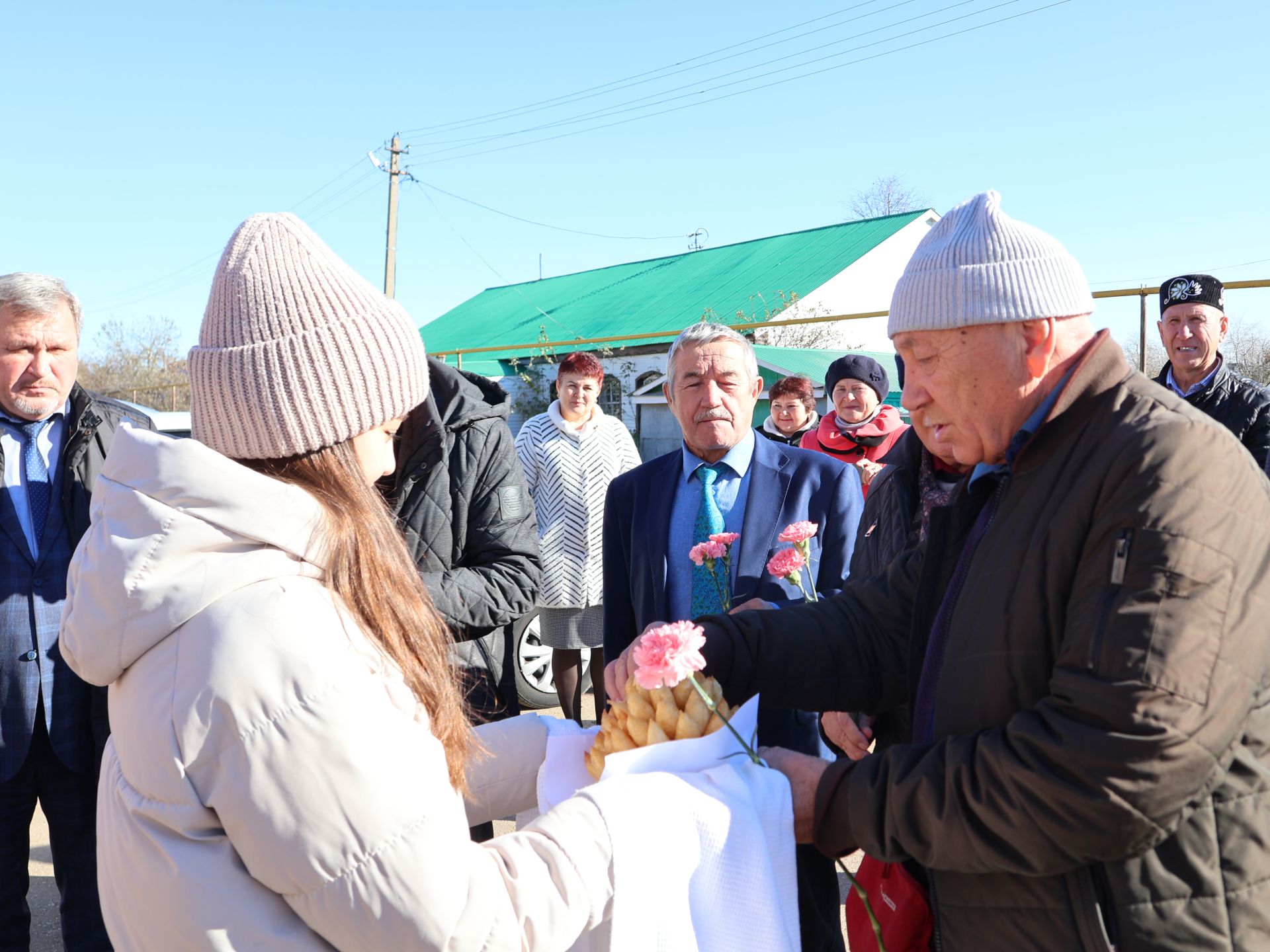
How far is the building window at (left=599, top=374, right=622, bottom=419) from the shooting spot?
19047 mm

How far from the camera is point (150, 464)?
1.31 metres

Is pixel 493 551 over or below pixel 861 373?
below

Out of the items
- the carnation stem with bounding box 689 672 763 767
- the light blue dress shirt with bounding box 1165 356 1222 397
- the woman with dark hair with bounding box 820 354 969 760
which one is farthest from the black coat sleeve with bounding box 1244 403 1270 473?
the carnation stem with bounding box 689 672 763 767

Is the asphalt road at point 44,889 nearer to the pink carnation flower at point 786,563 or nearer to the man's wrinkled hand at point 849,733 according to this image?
the man's wrinkled hand at point 849,733

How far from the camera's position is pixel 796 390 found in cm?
665

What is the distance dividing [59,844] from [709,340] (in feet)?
8.85

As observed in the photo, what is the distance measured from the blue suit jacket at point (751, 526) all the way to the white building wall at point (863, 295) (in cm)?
1545

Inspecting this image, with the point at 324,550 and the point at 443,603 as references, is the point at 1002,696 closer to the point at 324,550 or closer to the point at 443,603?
the point at 324,550

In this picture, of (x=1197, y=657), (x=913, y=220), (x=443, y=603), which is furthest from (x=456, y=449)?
(x=913, y=220)

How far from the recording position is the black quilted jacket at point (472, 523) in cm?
305

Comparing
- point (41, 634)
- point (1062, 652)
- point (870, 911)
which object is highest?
point (1062, 652)

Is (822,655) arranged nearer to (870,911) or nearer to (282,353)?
(870,911)

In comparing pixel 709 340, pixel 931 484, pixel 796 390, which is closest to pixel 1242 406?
pixel 796 390

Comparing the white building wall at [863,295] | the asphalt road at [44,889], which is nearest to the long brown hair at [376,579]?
the asphalt road at [44,889]
